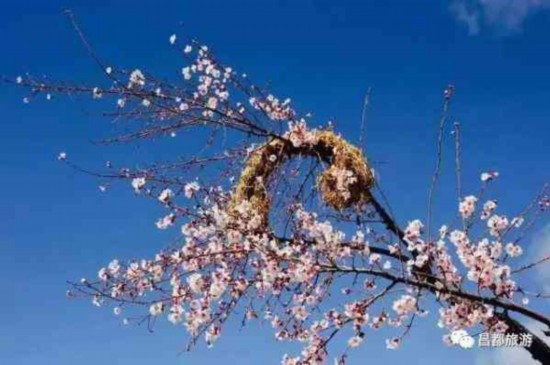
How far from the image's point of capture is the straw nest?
709 centimetres

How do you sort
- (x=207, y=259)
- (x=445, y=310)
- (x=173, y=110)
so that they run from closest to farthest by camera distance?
(x=445, y=310) → (x=207, y=259) → (x=173, y=110)

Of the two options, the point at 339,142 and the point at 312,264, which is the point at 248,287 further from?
the point at 339,142

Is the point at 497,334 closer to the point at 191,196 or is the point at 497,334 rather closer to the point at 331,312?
the point at 331,312

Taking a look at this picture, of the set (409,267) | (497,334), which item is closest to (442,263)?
(409,267)

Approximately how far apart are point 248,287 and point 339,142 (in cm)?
166

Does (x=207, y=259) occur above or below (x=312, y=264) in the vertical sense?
above

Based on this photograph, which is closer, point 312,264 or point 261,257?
point 312,264

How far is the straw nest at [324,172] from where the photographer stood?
7.09m

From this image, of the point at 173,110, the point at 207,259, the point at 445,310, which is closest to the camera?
the point at 445,310

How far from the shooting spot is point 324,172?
727 cm

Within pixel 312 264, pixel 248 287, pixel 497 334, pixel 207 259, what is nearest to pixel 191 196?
pixel 207 259

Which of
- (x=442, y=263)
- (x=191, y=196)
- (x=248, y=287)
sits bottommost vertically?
(x=442, y=263)

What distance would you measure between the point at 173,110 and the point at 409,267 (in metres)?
2.94

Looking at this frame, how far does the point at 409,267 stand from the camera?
6.15 metres
